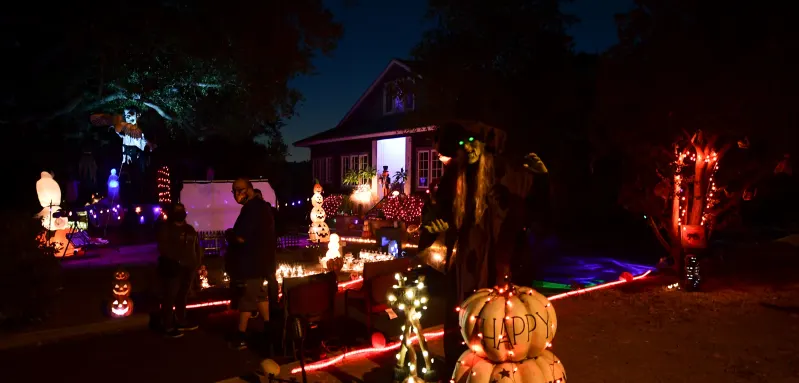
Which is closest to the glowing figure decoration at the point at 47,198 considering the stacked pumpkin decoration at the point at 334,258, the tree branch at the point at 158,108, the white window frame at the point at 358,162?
the tree branch at the point at 158,108

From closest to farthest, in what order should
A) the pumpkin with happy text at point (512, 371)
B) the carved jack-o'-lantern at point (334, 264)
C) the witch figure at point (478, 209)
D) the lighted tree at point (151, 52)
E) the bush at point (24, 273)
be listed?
the pumpkin with happy text at point (512, 371)
the witch figure at point (478, 209)
the bush at point (24, 273)
the carved jack-o'-lantern at point (334, 264)
the lighted tree at point (151, 52)

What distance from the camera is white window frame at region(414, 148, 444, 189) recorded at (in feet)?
72.3

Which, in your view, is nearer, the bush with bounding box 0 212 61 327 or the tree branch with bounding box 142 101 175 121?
the bush with bounding box 0 212 61 327

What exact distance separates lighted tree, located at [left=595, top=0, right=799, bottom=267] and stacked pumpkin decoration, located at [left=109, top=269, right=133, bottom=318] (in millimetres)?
9221

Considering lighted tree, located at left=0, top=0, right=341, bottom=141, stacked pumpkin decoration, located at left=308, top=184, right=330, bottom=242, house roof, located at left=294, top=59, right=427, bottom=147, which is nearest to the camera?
lighted tree, located at left=0, top=0, right=341, bottom=141

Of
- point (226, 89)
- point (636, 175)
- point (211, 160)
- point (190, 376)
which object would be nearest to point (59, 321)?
point (190, 376)

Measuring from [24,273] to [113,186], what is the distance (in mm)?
14461

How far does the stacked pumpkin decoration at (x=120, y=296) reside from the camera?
8086mm

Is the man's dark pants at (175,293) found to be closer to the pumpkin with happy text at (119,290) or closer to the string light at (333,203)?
the pumpkin with happy text at (119,290)

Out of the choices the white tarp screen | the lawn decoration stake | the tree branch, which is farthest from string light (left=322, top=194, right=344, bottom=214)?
the lawn decoration stake

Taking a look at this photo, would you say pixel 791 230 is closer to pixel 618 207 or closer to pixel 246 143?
pixel 618 207

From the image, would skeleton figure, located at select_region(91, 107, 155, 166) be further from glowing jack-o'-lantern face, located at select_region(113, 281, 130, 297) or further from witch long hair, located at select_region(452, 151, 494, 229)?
witch long hair, located at select_region(452, 151, 494, 229)

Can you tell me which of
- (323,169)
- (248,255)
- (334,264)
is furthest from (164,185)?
(323,169)

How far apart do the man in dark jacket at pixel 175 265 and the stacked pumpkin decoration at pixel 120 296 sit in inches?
49.2
